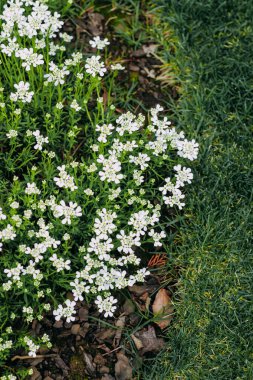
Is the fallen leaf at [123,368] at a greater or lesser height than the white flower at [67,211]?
lesser

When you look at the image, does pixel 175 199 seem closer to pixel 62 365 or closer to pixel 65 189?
pixel 65 189

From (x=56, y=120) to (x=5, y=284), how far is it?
118cm

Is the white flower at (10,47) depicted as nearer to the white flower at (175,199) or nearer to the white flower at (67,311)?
the white flower at (175,199)

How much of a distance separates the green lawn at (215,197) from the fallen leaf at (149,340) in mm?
80

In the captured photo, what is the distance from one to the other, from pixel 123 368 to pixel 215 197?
4.36 ft

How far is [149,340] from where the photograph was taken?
3.94 meters

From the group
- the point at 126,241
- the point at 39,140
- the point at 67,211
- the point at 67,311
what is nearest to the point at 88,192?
the point at 67,211

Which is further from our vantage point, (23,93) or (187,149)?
(187,149)

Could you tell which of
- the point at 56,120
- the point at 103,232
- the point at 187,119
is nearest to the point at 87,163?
the point at 56,120

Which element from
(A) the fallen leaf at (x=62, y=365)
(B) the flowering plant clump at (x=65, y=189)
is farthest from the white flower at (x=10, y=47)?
(A) the fallen leaf at (x=62, y=365)

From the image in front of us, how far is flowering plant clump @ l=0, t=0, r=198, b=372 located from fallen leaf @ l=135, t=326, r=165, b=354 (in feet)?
0.96

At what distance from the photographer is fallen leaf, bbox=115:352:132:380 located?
3.84 m

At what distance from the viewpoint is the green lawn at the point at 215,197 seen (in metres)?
3.87

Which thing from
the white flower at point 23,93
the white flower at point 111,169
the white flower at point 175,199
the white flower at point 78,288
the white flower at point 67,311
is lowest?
the white flower at point 67,311
